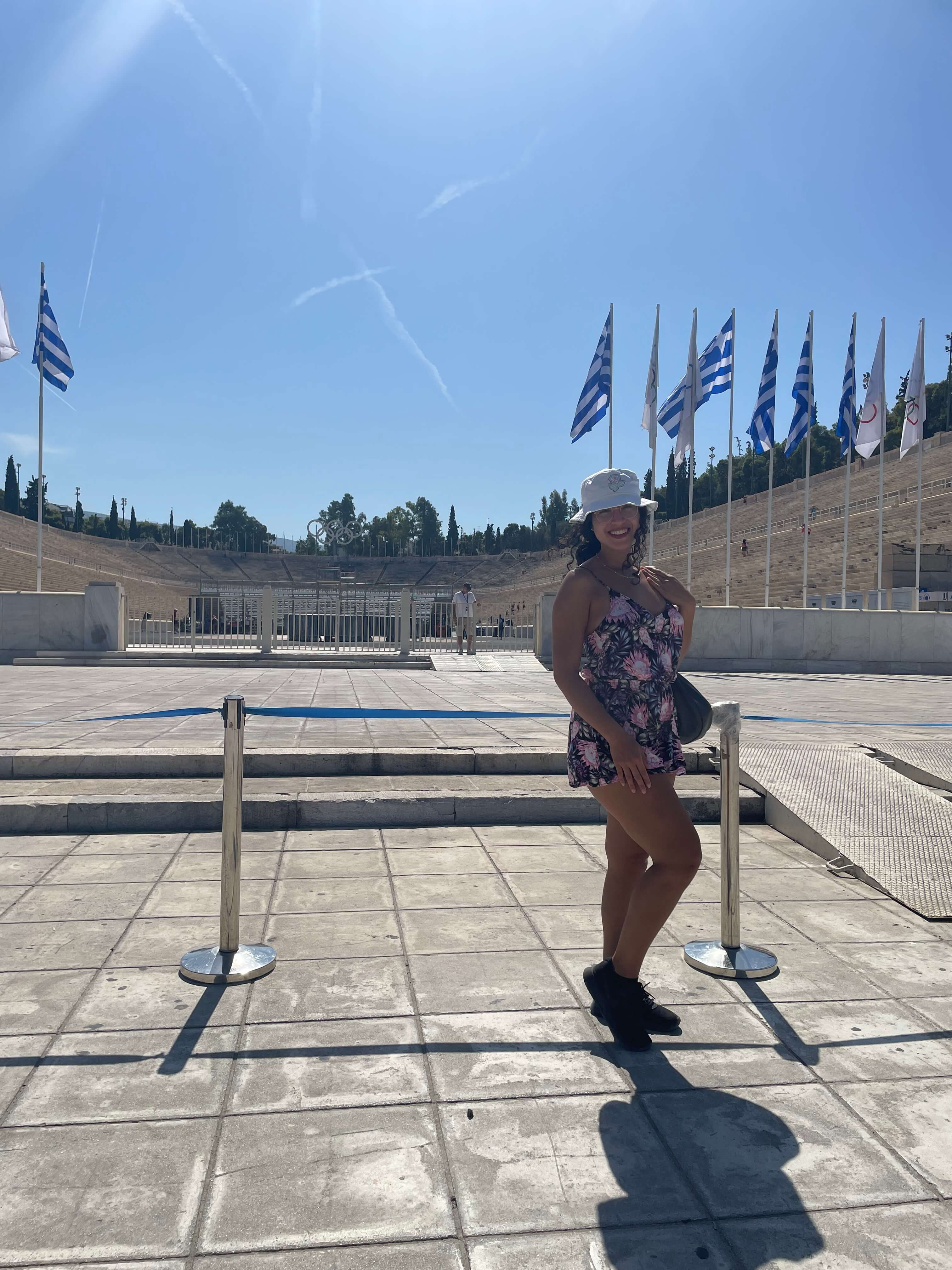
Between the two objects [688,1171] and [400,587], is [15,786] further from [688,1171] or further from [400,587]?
[400,587]

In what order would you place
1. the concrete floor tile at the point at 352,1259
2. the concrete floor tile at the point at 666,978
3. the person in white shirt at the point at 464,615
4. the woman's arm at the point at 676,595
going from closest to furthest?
the concrete floor tile at the point at 352,1259 → the woman's arm at the point at 676,595 → the concrete floor tile at the point at 666,978 → the person in white shirt at the point at 464,615

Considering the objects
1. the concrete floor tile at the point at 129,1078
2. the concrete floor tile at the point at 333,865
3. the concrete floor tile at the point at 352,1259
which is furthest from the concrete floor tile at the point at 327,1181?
the concrete floor tile at the point at 333,865

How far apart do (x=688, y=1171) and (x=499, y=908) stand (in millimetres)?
1807

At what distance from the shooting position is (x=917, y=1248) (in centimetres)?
172

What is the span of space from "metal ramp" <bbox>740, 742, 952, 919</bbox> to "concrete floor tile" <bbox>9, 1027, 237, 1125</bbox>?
3053 millimetres

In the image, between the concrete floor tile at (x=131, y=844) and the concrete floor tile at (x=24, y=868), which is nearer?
the concrete floor tile at (x=24, y=868)

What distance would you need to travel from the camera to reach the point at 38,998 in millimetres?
2814

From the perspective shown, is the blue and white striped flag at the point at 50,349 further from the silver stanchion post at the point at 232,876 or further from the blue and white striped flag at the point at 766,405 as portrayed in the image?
the silver stanchion post at the point at 232,876

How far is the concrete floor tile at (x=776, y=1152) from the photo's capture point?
1.89 meters

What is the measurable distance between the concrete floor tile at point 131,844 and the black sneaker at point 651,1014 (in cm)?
272

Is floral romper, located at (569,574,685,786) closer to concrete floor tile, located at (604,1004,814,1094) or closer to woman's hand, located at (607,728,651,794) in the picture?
woman's hand, located at (607,728,651,794)

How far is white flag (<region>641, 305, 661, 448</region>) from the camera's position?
2386 centimetres

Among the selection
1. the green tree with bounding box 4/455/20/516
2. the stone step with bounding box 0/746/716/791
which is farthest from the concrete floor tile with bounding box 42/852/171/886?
the green tree with bounding box 4/455/20/516

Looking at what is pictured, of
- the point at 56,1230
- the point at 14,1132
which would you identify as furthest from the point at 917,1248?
the point at 14,1132
